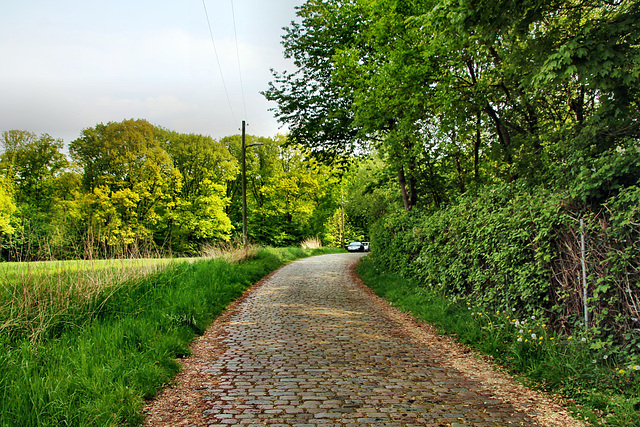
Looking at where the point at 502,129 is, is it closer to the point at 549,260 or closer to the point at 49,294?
the point at 549,260

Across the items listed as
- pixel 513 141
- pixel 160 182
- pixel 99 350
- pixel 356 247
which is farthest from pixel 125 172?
pixel 99 350

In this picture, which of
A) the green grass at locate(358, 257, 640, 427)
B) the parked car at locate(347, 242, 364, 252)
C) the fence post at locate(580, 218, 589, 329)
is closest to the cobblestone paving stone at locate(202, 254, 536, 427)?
the green grass at locate(358, 257, 640, 427)

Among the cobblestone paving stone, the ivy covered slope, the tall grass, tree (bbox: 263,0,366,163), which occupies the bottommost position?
the cobblestone paving stone

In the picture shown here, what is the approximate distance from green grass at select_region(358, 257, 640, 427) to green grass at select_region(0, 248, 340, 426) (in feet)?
14.2

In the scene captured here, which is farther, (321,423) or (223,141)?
(223,141)

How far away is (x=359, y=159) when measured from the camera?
21.0m

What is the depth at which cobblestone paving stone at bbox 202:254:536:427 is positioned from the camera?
3.75m

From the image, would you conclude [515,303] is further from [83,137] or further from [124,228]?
[83,137]

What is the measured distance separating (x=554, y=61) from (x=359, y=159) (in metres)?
15.1

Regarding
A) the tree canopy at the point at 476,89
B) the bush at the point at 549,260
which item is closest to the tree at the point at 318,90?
the tree canopy at the point at 476,89

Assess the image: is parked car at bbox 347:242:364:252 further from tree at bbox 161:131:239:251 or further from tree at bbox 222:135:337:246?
tree at bbox 161:131:239:251

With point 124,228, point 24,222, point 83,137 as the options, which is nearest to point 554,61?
→ point 24,222

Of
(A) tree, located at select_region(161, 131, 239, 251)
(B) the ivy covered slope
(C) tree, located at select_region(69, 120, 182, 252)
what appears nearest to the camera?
(B) the ivy covered slope

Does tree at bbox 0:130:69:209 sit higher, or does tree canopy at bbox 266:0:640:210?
tree at bbox 0:130:69:209
